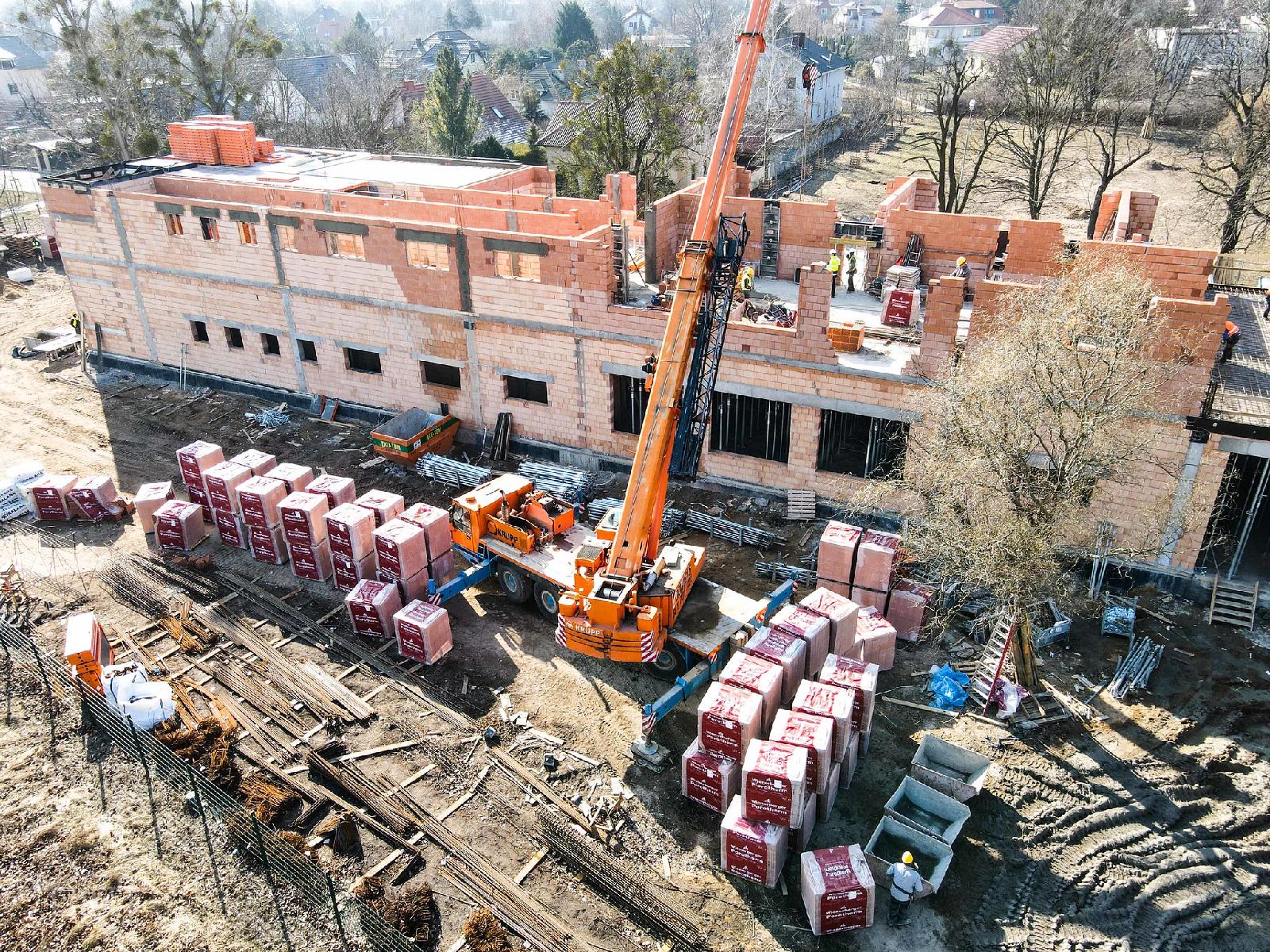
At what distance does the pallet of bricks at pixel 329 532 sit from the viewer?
774 inches

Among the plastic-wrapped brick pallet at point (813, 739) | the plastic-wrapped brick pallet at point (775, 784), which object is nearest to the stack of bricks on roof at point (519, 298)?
the plastic-wrapped brick pallet at point (813, 739)

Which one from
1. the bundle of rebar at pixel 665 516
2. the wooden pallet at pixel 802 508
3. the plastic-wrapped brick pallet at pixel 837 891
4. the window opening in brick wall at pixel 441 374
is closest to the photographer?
the plastic-wrapped brick pallet at pixel 837 891

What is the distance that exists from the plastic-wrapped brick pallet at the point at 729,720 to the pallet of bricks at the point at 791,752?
0.7 inches

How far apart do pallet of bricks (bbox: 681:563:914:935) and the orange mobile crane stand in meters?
2.07

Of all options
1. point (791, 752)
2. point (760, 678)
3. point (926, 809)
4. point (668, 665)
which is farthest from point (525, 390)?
point (926, 809)

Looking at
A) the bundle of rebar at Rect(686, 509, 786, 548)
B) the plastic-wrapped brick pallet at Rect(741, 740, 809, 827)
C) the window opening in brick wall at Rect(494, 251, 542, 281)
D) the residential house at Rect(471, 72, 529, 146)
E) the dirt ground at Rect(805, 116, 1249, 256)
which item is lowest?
the bundle of rebar at Rect(686, 509, 786, 548)

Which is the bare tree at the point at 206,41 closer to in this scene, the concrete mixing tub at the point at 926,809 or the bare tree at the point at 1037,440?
the bare tree at the point at 1037,440

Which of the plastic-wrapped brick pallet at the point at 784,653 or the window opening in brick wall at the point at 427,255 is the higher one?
the window opening in brick wall at the point at 427,255

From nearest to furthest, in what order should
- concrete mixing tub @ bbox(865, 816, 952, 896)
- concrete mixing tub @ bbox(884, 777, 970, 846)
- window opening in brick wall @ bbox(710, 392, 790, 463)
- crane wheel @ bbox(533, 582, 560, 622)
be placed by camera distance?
concrete mixing tub @ bbox(865, 816, 952, 896) → concrete mixing tub @ bbox(884, 777, 970, 846) → crane wheel @ bbox(533, 582, 560, 622) → window opening in brick wall @ bbox(710, 392, 790, 463)

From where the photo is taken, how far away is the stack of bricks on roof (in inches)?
823

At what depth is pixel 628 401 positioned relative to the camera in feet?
84.7

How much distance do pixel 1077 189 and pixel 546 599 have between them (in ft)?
164

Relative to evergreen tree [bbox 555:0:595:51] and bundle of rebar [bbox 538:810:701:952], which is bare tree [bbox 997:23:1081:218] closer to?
bundle of rebar [bbox 538:810:701:952]

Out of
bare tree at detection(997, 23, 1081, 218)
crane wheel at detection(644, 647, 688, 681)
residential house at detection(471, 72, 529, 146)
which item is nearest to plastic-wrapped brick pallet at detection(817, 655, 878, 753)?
crane wheel at detection(644, 647, 688, 681)
